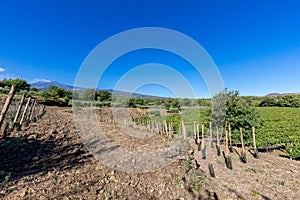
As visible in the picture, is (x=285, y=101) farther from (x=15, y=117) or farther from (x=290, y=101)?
(x=15, y=117)

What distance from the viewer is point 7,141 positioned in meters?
8.09

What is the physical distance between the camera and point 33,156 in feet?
23.4

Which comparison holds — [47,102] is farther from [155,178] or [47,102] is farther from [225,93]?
[155,178]

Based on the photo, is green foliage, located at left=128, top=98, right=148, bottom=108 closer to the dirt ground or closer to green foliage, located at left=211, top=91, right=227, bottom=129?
green foliage, located at left=211, top=91, right=227, bottom=129

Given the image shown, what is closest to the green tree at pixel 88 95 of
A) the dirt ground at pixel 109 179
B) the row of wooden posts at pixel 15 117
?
the row of wooden posts at pixel 15 117

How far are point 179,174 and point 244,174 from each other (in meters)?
2.86

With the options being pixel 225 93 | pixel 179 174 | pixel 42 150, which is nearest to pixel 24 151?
pixel 42 150

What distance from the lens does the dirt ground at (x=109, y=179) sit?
4.78 meters

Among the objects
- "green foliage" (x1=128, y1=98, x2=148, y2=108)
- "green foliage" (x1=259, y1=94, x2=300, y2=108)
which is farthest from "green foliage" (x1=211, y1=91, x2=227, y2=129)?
"green foliage" (x1=259, y1=94, x2=300, y2=108)

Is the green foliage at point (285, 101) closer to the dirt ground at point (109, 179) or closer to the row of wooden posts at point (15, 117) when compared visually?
the dirt ground at point (109, 179)

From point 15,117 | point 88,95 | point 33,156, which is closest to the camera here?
point 33,156

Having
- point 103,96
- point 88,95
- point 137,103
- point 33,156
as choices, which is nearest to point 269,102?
point 137,103

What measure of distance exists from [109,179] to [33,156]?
11.3 ft

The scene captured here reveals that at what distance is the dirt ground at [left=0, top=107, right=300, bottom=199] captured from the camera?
478cm
